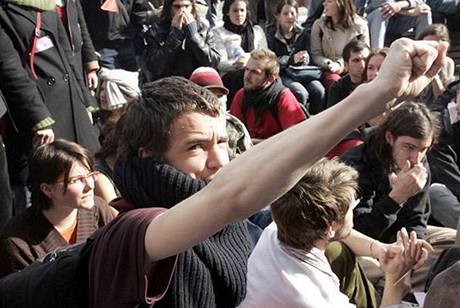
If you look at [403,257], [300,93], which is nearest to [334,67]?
[300,93]

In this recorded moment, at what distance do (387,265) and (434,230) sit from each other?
1405mm

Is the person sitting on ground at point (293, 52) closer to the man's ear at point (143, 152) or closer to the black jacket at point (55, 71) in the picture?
the black jacket at point (55, 71)

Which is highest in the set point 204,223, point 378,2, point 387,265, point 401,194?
point 204,223

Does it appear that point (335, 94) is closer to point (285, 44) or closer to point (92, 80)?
point (285, 44)

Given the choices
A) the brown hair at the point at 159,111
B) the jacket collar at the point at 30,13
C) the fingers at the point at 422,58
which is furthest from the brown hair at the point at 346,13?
the fingers at the point at 422,58

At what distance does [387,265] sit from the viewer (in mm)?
3250

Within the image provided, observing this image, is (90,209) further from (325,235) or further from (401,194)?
(401,194)

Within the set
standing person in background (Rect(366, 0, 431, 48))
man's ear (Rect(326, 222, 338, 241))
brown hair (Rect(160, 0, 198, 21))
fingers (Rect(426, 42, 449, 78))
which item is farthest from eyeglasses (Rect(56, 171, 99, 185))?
standing person in background (Rect(366, 0, 431, 48))

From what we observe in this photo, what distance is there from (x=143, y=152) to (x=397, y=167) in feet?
8.72

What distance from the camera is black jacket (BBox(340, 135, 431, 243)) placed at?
4.19 meters

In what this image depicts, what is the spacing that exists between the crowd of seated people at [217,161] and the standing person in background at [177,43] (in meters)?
0.02

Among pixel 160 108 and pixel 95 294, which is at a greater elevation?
pixel 160 108

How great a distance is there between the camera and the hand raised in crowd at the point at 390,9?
862 centimetres

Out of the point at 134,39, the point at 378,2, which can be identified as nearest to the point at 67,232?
the point at 134,39
